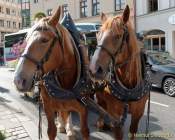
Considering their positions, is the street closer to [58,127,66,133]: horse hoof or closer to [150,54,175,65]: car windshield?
[58,127,66,133]: horse hoof

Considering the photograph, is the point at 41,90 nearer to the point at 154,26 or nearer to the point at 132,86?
the point at 132,86

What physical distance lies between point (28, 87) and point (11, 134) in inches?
122

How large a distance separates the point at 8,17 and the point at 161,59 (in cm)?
6889

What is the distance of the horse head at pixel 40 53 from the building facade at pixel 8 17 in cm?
7070

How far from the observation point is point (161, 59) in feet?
44.5

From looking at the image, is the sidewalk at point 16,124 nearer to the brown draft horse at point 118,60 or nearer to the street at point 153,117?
the street at point 153,117

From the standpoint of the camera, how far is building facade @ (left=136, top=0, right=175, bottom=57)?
24.8 meters

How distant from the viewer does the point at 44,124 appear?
7.70 m

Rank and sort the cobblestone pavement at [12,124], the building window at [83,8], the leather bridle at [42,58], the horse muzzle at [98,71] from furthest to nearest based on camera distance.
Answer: the building window at [83,8]
the cobblestone pavement at [12,124]
the leather bridle at [42,58]
the horse muzzle at [98,71]

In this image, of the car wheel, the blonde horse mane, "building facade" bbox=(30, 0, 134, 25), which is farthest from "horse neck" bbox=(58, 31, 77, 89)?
"building facade" bbox=(30, 0, 134, 25)

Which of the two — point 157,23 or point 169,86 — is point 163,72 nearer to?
point 169,86

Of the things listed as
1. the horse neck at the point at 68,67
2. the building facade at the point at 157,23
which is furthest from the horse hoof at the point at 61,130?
the building facade at the point at 157,23

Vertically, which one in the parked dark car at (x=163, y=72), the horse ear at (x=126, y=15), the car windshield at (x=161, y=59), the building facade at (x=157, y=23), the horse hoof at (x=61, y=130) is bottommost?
the horse hoof at (x=61, y=130)

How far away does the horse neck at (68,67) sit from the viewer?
4.68 meters
